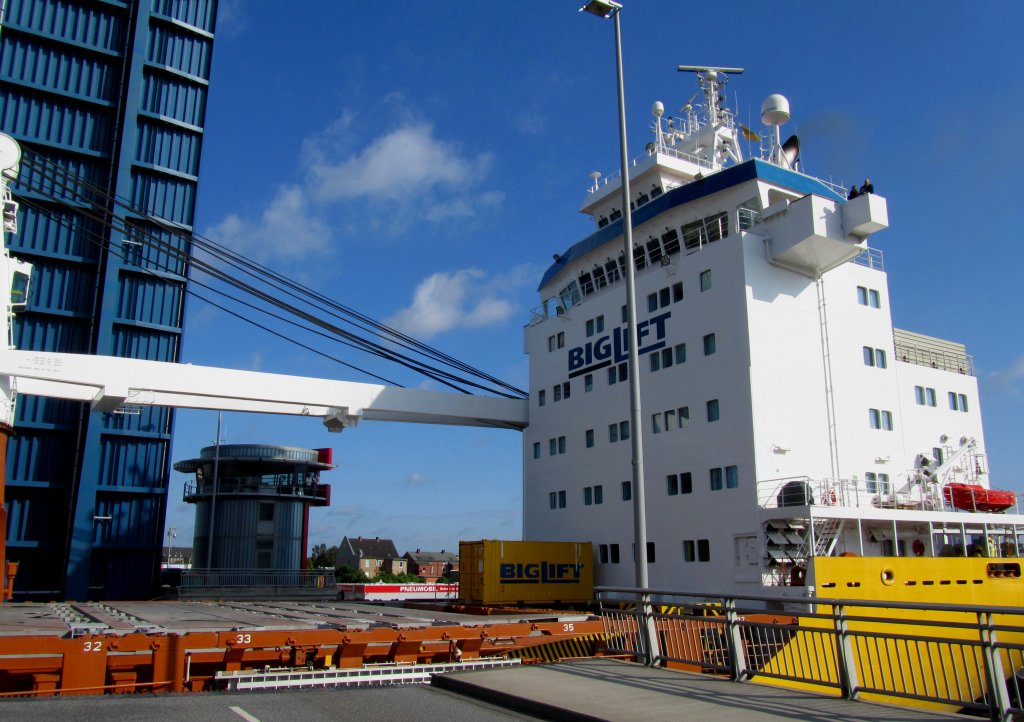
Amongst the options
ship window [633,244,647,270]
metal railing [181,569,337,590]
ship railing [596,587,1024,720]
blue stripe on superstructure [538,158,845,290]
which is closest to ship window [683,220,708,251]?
blue stripe on superstructure [538,158,845,290]

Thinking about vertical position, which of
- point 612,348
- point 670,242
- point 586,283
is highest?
point 670,242

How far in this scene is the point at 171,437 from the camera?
3123cm

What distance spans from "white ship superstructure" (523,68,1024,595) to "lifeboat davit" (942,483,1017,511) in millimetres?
99

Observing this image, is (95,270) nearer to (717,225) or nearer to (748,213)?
(717,225)

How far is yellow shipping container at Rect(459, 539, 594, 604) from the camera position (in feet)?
87.4

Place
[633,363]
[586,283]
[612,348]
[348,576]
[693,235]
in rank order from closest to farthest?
1. [633,363]
2. [693,235]
3. [612,348]
4. [586,283]
5. [348,576]

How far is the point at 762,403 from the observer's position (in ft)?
74.7

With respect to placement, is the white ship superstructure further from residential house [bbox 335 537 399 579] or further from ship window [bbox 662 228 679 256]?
residential house [bbox 335 537 399 579]

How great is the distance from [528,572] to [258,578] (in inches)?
616

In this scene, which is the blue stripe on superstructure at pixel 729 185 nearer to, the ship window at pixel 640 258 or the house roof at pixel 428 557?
the ship window at pixel 640 258

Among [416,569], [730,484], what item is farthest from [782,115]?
[416,569]

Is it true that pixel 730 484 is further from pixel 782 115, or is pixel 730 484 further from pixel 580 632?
pixel 782 115

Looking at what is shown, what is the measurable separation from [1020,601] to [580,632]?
16771 millimetres

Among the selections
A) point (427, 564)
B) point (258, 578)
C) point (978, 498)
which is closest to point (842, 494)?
point (978, 498)
